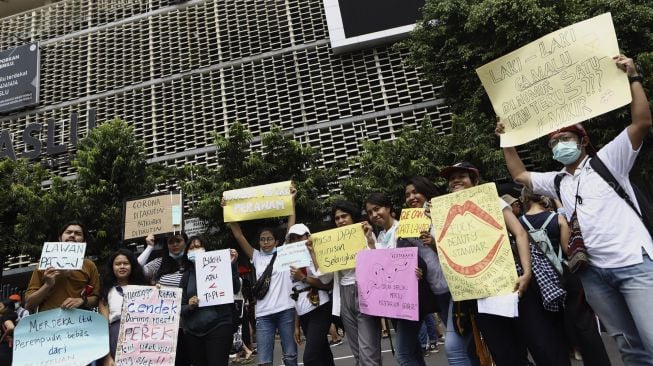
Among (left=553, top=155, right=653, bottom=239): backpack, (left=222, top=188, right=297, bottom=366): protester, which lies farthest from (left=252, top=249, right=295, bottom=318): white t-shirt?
(left=553, top=155, right=653, bottom=239): backpack

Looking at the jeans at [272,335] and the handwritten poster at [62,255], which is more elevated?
the handwritten poster at [62,255]

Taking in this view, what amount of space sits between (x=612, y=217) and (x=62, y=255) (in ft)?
12.6

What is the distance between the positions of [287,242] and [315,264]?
0.50m

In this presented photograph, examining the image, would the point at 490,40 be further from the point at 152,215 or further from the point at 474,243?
the point at 474,243

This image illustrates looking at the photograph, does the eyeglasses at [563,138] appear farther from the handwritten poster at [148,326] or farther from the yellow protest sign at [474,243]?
the handwritten poster at [148,326]

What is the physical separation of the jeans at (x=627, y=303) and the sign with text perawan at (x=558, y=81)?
907mm

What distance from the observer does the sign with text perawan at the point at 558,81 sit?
8.52 ft

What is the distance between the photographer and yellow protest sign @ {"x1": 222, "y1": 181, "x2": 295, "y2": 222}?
5207 millimetres

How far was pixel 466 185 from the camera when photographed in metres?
3.25

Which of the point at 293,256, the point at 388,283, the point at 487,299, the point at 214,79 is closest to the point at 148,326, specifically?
the point at 293,256

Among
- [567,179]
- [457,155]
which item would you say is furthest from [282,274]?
[457,155]

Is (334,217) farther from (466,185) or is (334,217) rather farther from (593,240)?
(593,240)

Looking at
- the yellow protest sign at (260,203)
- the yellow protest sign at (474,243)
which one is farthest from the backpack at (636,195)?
the yellow protest sign at (260,203)

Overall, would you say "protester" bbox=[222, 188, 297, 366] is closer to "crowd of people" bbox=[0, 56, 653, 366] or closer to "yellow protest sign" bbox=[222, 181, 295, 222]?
"crowd of people" bbox=[0, 56, 653, 366]
